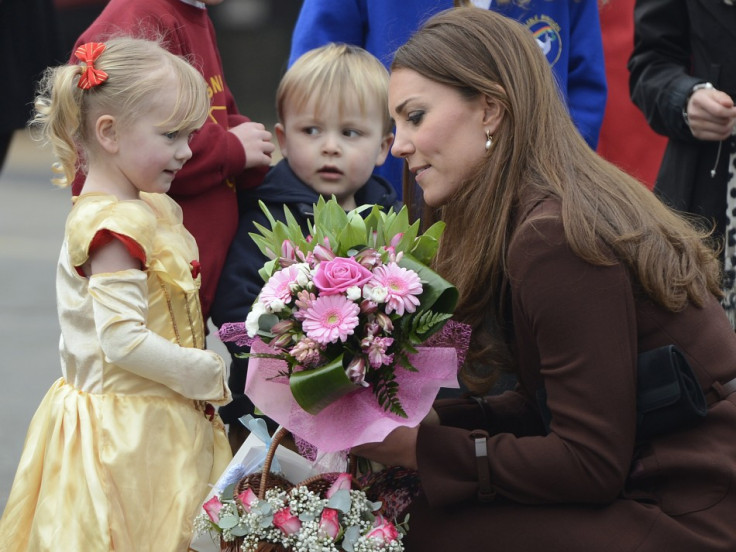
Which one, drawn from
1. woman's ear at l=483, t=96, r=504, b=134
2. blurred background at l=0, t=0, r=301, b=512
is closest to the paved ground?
blurred background at l=0, t=0, r=301, b=512

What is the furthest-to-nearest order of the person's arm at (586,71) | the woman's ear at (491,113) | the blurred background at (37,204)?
the blurred background at (37,204) < the person's arm at (586,71) < the woman's ear at (491,113)

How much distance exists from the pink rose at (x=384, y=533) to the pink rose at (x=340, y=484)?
111 millimetres

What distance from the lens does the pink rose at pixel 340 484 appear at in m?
2.53

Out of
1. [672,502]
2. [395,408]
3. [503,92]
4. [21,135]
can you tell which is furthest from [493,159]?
[21,135]

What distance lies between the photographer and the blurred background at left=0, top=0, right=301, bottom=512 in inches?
183

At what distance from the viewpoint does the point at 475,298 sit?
9.09 feet

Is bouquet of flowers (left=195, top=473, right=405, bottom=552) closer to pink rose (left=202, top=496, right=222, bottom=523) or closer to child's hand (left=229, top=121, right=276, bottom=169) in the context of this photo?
pink rose (left=202, top=496, right=222, bottom=523)

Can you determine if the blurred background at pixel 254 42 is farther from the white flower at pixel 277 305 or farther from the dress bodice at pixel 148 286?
the white flower at pixel 277 305

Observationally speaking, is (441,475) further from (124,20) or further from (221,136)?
(124,20)

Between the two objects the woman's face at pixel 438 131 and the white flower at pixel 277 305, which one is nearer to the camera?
the white flower at pixel 277 305

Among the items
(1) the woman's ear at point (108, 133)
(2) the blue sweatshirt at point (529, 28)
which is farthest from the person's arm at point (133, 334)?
(2) the blue sweatshirt at point (529, 28)

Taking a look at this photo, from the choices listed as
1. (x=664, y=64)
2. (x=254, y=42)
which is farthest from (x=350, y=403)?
(x=254, y=42)

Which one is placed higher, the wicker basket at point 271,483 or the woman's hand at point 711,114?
the woman's hand at point 711,114

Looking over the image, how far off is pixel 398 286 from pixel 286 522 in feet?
1.83
